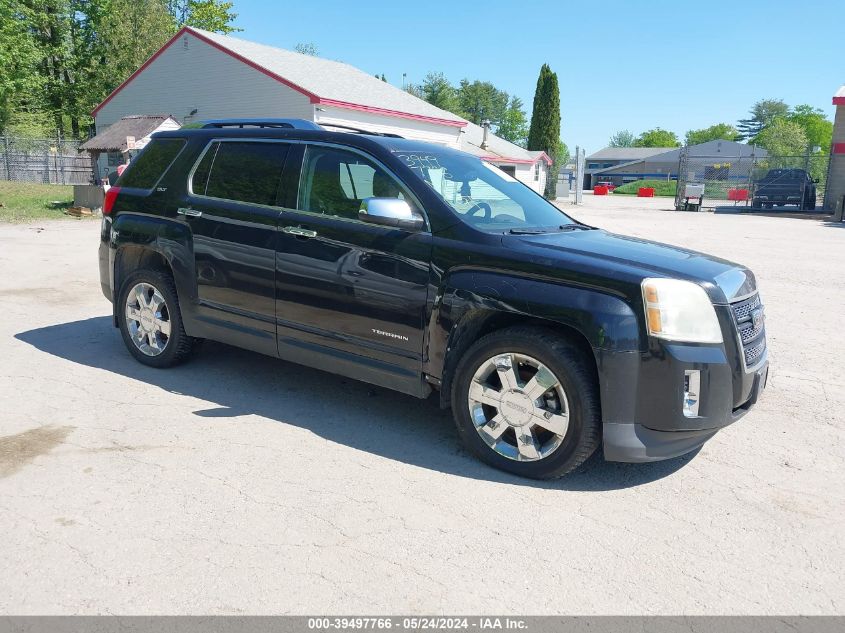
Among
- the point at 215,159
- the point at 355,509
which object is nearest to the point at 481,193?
the point at 215,159

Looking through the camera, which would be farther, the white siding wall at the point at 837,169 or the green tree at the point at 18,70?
the green tree at the point at 18,70

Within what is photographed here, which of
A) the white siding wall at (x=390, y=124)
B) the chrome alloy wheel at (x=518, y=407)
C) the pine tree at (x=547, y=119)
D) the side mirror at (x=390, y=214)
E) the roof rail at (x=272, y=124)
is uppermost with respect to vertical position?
the pine tree at (x=547, y=119)

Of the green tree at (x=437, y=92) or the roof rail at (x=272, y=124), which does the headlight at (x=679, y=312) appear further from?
the green tree at (x=437, y=92)

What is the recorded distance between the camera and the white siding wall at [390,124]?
957 inches

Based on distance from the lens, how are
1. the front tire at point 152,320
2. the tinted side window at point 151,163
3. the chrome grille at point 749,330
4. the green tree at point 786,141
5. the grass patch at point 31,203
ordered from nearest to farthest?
1. the chrome grille at point 749,330
2. the front tire at point 152,320
3. the tinted side window at point 151,163
4. the grass patch at point 31,203
5. the green tree at point 786,141

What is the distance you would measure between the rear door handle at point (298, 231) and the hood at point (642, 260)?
1348 millimetres

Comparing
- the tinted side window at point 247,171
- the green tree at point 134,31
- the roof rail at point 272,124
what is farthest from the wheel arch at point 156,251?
the green tree at point 134,31

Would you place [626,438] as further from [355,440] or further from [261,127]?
[261,127]

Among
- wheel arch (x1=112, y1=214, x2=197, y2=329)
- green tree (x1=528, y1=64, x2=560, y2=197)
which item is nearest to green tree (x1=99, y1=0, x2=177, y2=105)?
green tree (x1=528, y1=64, x2=560, y2=197)

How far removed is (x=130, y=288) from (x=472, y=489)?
3444mm

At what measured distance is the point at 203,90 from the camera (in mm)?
27188

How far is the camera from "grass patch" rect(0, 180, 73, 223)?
60.5 ft

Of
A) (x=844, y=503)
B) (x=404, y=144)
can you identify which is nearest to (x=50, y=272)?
(x=404, y=144)

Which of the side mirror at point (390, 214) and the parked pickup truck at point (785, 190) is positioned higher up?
the parked pickup truck at point (785, 190)
